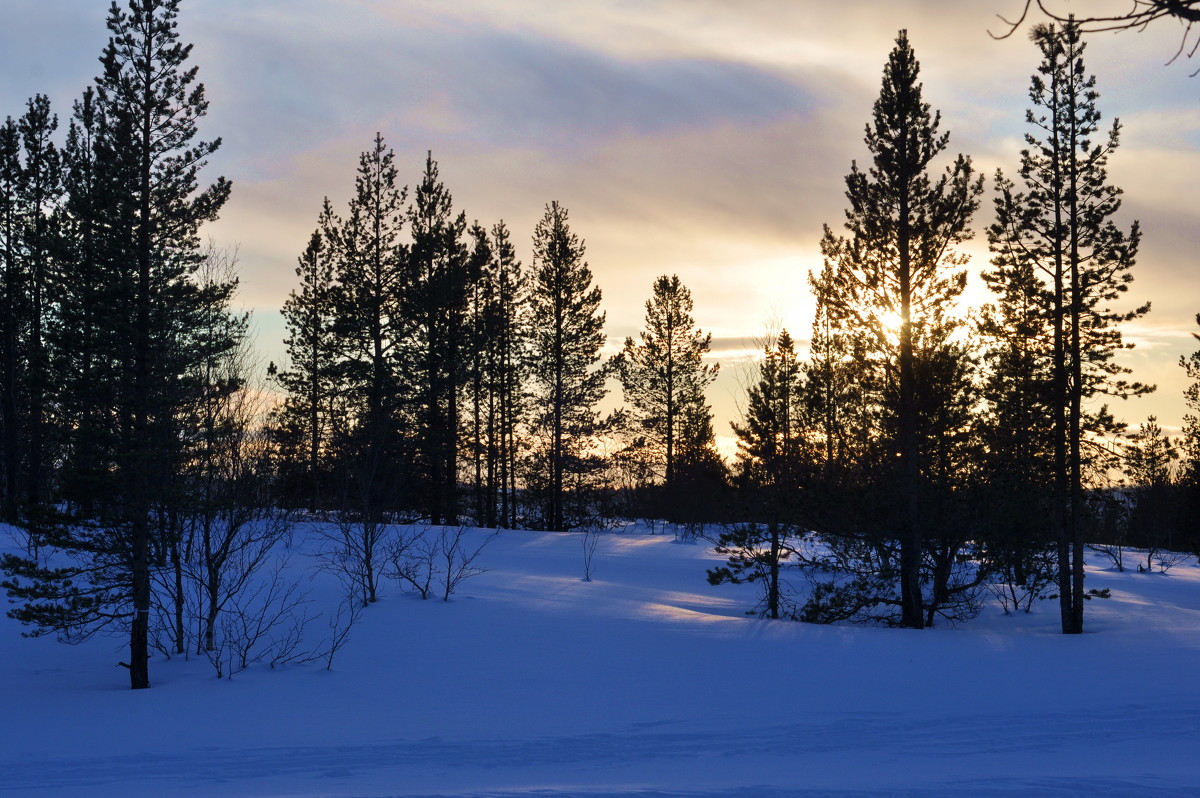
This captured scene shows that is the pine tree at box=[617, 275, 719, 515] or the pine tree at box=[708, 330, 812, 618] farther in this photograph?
the pine tree at box=[617, 275, 719, 515]

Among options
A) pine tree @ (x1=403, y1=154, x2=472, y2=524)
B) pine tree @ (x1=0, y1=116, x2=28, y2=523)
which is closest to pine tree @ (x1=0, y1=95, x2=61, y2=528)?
pine tree @ (x1=0, y1=116, x2=28, y2=523)

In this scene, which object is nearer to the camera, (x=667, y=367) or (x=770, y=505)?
(x=770, y=505)

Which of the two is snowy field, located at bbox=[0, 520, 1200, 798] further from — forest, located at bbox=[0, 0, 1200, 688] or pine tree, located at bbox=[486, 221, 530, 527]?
pine tree, located at bbox=[486, 221, 530, 527]

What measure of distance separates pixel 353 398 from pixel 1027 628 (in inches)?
873

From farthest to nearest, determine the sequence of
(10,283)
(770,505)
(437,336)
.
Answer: (437,336), (10,283), (770,505)

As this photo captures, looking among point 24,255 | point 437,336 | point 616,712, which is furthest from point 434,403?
point 616,712

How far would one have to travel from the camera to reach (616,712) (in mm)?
10820

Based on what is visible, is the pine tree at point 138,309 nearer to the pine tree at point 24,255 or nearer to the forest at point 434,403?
the forest at point 434,403

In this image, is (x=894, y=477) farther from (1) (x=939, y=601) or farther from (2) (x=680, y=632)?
(2) (x=680, y=632)

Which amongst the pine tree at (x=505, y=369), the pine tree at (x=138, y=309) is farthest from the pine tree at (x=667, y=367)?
the pine tree at (x=138, y=309)

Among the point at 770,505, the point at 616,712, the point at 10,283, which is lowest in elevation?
the point at 616,712

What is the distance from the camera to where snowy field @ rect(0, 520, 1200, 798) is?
26.3 ft

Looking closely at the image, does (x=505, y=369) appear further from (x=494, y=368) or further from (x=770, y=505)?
(x=770, y=505)

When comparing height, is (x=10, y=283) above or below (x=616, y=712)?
above
